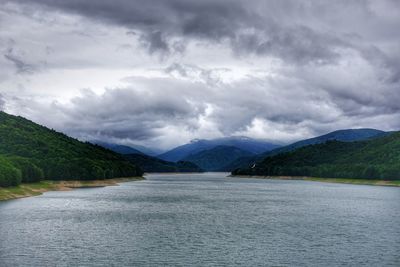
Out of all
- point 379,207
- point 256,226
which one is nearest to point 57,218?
Answer: point 256,226

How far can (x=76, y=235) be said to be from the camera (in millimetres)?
79812

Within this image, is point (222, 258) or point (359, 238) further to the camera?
point (359, 238)

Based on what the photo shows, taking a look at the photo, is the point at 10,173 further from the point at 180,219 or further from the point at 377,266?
the point at 377,266

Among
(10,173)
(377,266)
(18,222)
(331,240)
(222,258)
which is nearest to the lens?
(377,266)

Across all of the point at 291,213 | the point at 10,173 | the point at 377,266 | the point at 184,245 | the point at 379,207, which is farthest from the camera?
the point at 10,173

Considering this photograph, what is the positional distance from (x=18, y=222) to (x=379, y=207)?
99.3 meters

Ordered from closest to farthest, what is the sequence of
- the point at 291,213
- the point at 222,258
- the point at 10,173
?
1. the point at 222,258
2. the point at 291,213
3. the point at 10,173

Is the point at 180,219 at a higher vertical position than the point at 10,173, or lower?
lower

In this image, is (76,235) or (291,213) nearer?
(76,235)

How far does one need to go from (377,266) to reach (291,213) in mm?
62749

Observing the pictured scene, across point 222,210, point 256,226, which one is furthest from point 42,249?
point 222,210

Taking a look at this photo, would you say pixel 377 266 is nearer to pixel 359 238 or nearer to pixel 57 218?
pixel 359 238

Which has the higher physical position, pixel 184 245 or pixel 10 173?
pixel 10 173

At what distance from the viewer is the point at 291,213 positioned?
121125 mm
